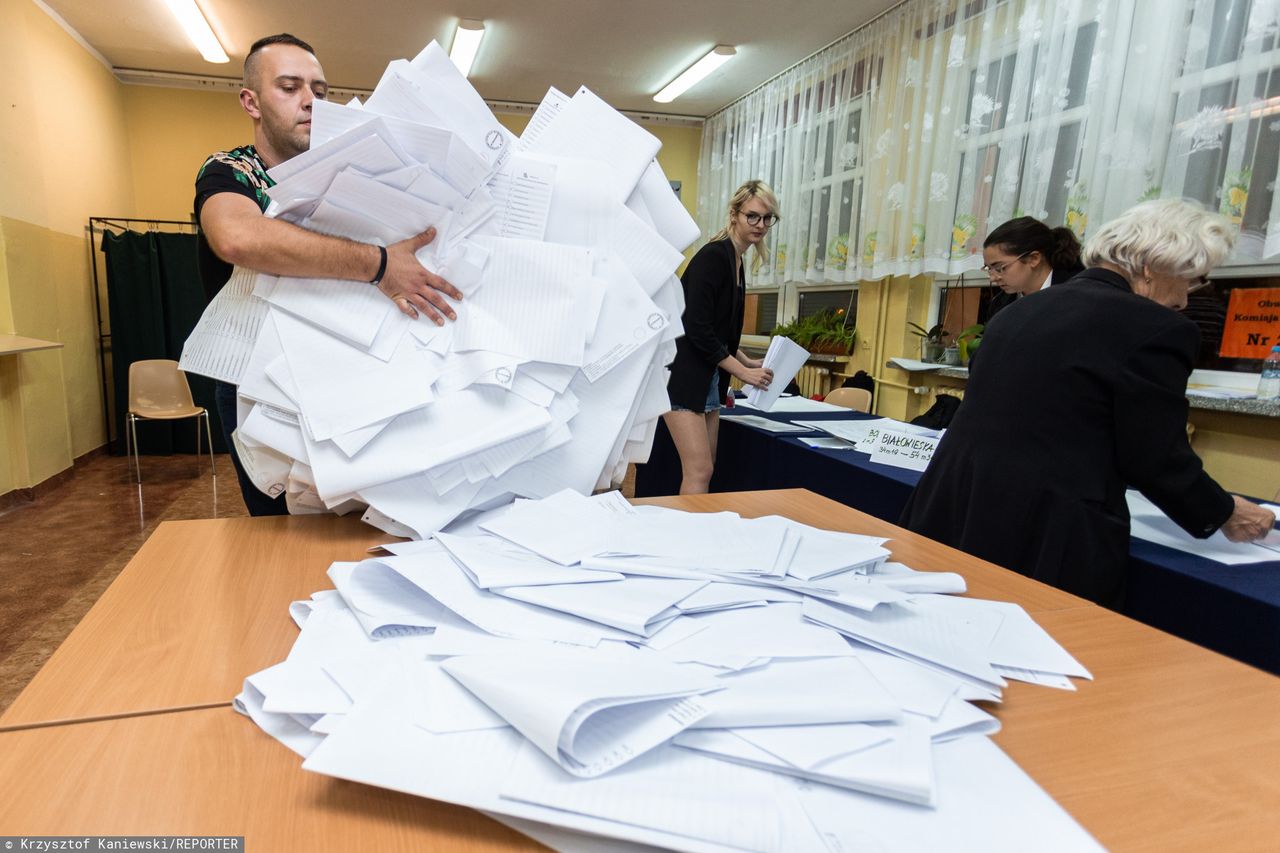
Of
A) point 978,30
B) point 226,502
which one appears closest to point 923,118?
point 978,30

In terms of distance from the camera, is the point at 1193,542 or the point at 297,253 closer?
the point at 297,253

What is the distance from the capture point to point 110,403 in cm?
538

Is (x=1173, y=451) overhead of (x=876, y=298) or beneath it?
beneath

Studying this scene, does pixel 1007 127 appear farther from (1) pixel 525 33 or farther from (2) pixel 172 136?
(2) pixel 172 136

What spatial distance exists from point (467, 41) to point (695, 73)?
5.43 ft

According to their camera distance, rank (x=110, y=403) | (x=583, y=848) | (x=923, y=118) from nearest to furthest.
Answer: (x=583, y=848) → (x=923, y=118) → (x=110, y=403)

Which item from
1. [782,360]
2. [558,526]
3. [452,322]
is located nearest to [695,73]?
[782,360]

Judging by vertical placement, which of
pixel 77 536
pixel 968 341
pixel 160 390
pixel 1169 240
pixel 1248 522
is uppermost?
pixel 1169 240

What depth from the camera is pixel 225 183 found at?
0.92 metres

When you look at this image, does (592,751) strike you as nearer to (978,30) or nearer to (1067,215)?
(1067,215)

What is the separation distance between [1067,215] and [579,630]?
3.21 m

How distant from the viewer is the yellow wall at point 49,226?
3848 mm

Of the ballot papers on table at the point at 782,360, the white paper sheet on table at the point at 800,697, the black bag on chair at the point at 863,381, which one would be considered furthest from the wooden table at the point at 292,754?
the black bag on chair at the point at 863,381

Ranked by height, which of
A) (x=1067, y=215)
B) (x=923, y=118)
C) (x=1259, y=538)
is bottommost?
(x=1259, y=538)
